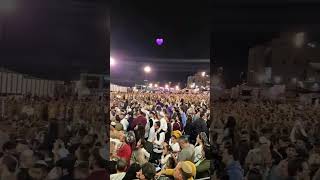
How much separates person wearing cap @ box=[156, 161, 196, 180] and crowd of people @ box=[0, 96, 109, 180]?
565mm

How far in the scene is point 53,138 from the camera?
3797mm

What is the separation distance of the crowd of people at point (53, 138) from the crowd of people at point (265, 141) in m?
1.08

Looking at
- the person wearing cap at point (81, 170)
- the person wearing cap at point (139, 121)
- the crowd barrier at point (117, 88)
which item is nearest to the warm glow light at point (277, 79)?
the person wearing cap at point (139, 121)

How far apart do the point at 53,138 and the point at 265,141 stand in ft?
6.41

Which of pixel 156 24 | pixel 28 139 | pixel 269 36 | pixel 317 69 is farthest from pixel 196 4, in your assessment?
pixel 28 139

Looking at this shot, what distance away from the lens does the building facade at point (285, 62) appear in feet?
13.1

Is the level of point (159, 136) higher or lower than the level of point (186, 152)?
higher

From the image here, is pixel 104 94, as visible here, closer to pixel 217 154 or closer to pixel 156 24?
pixel 156 24

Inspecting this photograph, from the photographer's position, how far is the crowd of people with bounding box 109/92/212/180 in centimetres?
393

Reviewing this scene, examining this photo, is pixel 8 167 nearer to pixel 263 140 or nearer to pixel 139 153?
pixel 139 153

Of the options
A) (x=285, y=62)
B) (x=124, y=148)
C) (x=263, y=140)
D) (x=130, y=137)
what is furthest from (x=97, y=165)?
(x=285, y=62)

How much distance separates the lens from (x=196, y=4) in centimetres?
396

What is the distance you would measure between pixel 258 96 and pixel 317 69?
0.60 meters

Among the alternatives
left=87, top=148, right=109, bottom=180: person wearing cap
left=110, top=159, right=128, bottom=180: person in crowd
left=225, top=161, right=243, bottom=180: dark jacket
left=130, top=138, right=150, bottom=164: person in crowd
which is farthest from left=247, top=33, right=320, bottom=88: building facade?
left=87, top=148, right=109, bottom=180: person wearing cap
